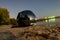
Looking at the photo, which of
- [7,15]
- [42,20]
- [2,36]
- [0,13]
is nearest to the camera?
[2,36]

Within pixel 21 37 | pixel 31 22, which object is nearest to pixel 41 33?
pixel 21 37

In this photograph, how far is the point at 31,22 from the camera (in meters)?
16.0

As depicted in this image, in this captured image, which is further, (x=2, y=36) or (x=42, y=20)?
(x=42, y=20)

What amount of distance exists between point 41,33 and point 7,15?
4196 cm

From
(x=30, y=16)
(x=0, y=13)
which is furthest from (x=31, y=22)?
(x=0, y=13)

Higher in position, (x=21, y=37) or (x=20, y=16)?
(x=20, y=16)

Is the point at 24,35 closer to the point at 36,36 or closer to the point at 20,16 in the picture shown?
the point at 36,36

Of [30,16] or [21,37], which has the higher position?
[30,16]

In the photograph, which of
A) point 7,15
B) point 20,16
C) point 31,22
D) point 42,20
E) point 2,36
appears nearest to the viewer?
point 2,36

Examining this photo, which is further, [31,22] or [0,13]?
[0,13]

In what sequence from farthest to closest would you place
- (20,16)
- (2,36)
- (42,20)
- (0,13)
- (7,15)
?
(7,15)
(0,13)
(20,16)
(42,20)
(2,36)

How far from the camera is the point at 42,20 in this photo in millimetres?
13875

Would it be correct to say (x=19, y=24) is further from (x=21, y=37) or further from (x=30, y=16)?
(x=21, y=37)

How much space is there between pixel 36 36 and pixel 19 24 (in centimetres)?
653
